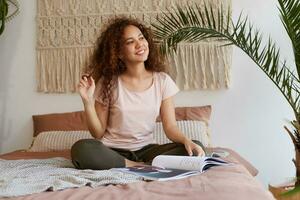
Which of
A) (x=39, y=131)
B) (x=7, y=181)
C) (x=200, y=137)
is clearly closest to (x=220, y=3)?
(x=200, y=137)

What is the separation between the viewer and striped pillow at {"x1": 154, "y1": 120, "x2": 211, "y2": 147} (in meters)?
2.29

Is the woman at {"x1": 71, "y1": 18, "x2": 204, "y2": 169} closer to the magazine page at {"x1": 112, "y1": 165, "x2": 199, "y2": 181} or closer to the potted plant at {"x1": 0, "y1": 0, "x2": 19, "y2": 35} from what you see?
the magazine page at {"x1": 112, "y1": 165, "x2": 199, "y2": 181}

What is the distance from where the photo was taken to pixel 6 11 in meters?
2.77

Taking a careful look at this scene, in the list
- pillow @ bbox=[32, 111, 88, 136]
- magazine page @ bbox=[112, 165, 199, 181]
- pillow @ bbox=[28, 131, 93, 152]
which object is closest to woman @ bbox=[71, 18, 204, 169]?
magazine page @ bbox=[112, 165, 199, 181]

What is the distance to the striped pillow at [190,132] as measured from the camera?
7.51 feet

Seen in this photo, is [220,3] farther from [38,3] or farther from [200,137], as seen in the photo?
[38,3]

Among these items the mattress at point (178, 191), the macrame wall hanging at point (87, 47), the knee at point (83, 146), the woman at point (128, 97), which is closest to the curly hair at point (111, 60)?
the woman at point (128, 97)

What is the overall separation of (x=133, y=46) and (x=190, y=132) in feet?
2.08

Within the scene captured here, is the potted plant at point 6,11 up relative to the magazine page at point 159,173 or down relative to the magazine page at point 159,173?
up

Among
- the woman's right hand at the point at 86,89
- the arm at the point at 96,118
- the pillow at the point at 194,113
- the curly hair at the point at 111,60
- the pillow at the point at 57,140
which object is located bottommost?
the pillow at the point at 57,140

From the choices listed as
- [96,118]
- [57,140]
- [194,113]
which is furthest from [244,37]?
[57,140]

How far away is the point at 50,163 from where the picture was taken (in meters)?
1.75

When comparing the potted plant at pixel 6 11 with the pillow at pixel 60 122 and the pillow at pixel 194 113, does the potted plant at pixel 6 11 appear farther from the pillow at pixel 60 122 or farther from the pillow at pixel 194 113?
the pillow at pixel 194 113

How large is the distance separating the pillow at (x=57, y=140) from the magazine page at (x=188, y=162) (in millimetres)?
893
